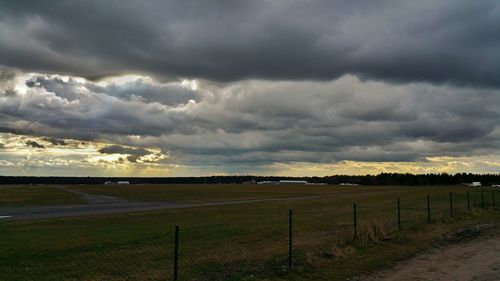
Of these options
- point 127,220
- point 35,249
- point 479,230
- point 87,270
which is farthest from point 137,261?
point 127,220

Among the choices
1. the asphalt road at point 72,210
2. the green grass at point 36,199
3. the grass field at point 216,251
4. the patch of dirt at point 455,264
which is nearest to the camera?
the patch of dirt at point 455,264

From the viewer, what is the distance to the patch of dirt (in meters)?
12.0

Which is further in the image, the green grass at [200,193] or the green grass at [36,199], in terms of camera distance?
the green grass at [200,193]

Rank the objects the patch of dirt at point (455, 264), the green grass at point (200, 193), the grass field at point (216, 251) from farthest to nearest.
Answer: the green grass at point (200, 193) < the grass field at point (216, 251) < the patch of dirt at point (455, 264)

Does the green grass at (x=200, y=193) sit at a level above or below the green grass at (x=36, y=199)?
above

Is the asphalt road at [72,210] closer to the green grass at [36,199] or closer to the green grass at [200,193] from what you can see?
the green grass at [36,199]

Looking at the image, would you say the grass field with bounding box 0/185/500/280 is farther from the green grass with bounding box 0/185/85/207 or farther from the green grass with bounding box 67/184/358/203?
the green grass with bounding box 67/184/358/203

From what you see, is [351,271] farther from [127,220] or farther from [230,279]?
[127,220]

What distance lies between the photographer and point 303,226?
2673 centimetres

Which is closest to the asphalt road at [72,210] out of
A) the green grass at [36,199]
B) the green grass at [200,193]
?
the green grass at [36,199]

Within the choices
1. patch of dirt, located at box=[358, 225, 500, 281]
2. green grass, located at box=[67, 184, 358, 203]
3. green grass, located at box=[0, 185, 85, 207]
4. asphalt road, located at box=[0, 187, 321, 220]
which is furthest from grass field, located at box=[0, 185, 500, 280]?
green grass, located at box=[67, 184, 358, 203]

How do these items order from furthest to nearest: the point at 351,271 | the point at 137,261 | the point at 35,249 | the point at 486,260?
the point at 35,249, the point at 137,261, the point at 486,260, the point at 351,271

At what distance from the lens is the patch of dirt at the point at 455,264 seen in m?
12.0

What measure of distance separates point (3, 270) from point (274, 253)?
905cm
